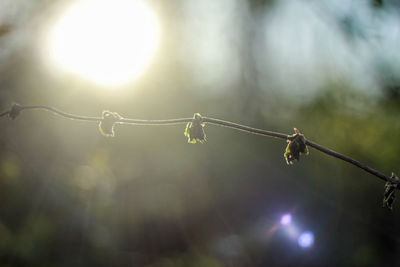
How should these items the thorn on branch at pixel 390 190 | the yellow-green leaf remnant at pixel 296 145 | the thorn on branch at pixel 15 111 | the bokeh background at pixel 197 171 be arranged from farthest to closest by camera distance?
1. the bokeh background at pixel 197 171
2. the thorn on branch at pixel 15 111
3. the yellow-green leaf remnant at pixel 296 145
4. the thorn on branch at pixel 390 190

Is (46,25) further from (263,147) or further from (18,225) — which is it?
(263,147)

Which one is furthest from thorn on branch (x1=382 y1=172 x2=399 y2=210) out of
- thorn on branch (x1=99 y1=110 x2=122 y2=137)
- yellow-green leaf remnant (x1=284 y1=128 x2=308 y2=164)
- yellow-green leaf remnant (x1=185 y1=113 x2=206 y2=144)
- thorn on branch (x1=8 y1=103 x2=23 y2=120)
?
thorn on branch (x1=8 y1=103 x2=23 y2=120)

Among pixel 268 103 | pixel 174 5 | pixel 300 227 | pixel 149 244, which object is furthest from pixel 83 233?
pixel 174 5

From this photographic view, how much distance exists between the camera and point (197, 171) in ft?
30.9

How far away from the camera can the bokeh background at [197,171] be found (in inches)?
231

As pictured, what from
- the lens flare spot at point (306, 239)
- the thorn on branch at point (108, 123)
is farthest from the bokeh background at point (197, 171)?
the thorn on branch at point (108, 123)

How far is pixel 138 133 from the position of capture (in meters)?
11.1

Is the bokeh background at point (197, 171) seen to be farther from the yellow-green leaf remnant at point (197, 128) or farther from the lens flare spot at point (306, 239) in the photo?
the yellow-green leaf remnant at point (197, 128)

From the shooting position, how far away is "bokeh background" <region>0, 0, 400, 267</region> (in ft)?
19.3

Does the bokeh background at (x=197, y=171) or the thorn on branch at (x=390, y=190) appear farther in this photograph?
the bokeh background at (x=197, y=171)

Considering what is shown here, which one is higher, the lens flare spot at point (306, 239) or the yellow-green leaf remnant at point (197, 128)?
the lens flare spot at point (306, 239)

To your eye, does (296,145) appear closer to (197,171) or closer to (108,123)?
(108,123)

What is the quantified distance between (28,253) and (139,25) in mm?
5812

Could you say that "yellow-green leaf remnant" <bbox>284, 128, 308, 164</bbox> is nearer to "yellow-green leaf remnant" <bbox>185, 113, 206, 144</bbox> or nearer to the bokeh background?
"yellow-green leaf remnant" <bbox>185, 113, 206, 144</bbox>
